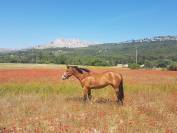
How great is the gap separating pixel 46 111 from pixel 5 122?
8.23ft

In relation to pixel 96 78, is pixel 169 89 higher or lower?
lower

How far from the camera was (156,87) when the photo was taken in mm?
25391

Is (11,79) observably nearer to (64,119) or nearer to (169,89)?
(169,89)

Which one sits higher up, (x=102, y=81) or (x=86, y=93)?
(x=102, y=81)

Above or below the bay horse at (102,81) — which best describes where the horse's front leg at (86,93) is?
below

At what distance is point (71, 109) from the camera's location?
12.5 meters

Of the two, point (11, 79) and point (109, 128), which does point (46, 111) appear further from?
point (11, 79)

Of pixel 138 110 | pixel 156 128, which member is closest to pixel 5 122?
pixel 156 128

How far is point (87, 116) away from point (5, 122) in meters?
2.56

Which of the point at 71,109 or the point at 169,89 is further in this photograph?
the point at 169,89

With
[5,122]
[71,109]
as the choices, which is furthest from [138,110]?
[5,122]

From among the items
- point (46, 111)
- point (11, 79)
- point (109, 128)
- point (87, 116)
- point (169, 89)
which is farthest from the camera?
point (11, 79)

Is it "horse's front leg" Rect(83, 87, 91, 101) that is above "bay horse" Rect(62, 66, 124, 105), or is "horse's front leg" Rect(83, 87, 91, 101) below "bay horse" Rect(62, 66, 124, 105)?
below

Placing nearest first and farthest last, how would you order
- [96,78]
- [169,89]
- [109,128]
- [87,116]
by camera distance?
[109,128]
[87,116]
[96,78]
[169,89]
